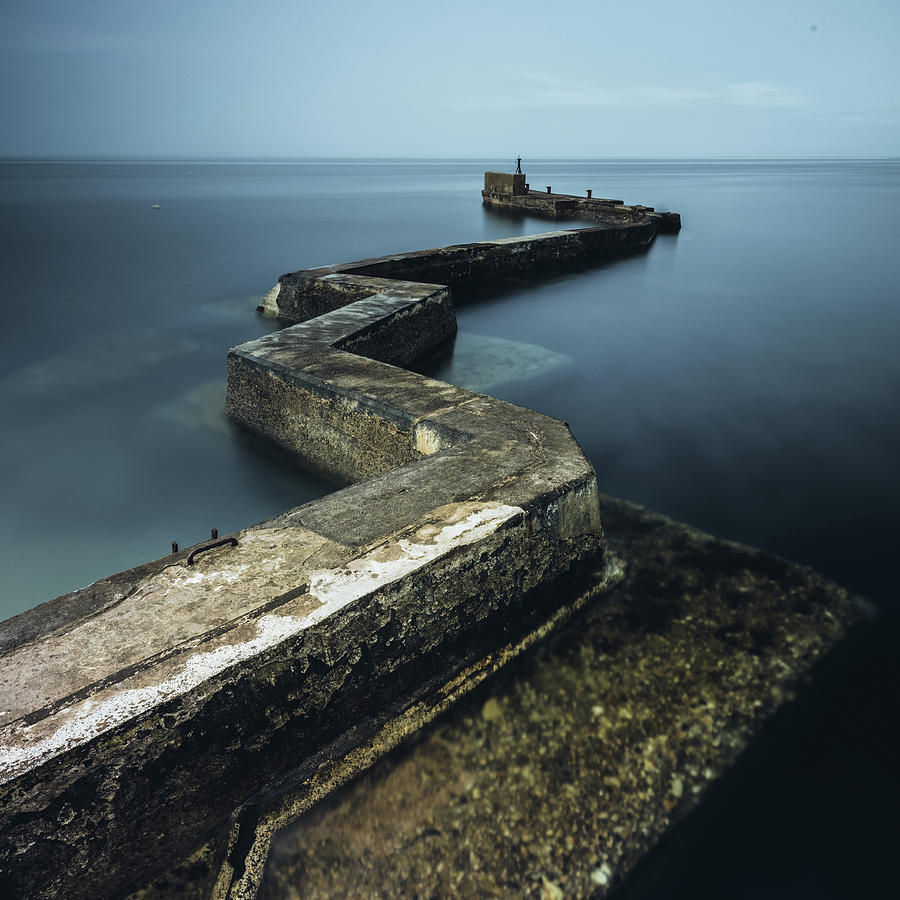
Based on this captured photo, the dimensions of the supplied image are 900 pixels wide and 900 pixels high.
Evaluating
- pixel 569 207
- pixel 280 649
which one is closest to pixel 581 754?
pixel 280 649

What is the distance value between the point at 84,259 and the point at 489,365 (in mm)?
7755

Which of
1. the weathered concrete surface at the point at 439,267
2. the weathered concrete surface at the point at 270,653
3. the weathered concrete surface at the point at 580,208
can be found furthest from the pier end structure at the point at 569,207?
the weathered concrete surface at the point at 270,653

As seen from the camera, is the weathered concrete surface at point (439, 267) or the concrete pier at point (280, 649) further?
the weathered concrete surface at point (439, 267)

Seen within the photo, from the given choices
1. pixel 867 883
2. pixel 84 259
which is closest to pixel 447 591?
pixel 867 883

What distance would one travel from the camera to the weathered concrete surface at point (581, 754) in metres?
1.52

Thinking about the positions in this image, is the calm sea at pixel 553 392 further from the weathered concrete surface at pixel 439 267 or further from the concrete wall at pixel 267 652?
the concrete wall at pixel 267 652

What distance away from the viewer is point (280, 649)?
4.57ft

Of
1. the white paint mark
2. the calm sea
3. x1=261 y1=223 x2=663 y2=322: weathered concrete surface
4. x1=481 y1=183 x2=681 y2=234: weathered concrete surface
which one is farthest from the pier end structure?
the white paint mark

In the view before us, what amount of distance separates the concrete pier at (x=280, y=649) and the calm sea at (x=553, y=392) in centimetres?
86

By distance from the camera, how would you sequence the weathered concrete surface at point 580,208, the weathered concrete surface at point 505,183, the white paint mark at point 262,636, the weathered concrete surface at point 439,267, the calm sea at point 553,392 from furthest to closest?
the weathered concrete surface at point 505,183, the weathered concrete surface at point 580,208, the weathered concrete surface at point 439,267, the calm sea at point 553,392, the white paint mark at point 262,636

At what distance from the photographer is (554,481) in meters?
2.07

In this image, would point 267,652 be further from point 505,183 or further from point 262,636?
point 505,183

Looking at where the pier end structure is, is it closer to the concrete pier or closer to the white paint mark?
the concrete pier

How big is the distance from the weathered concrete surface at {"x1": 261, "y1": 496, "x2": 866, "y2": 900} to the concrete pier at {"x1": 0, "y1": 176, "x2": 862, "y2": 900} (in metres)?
0.05
